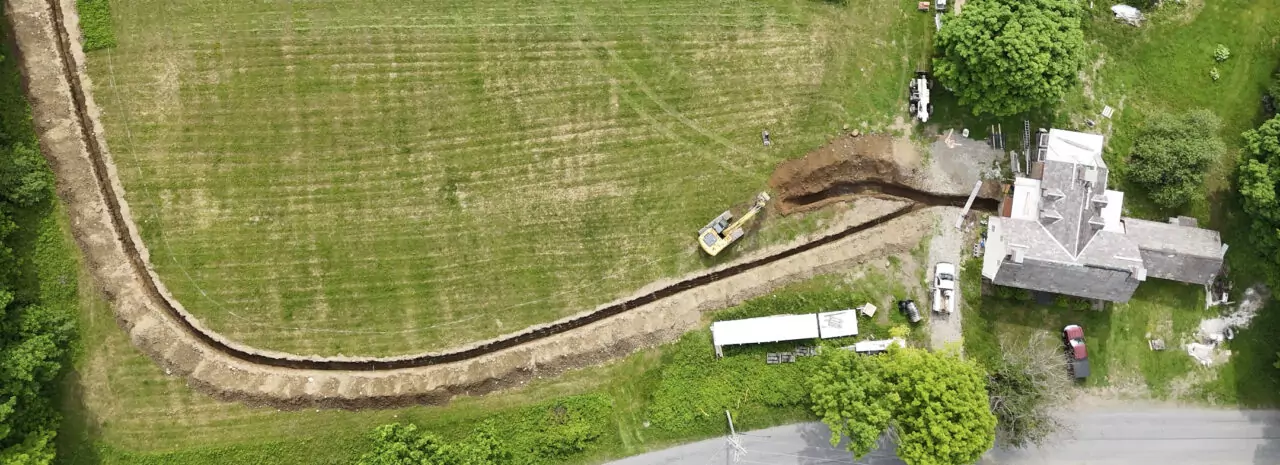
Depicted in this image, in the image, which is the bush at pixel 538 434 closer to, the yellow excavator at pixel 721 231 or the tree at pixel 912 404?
the yellow excavator at pixel 721 231

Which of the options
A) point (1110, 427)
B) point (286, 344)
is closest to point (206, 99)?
point (286, 344)

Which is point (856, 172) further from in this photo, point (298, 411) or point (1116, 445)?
point (298, 411)

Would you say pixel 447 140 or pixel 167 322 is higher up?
pixel 447 140

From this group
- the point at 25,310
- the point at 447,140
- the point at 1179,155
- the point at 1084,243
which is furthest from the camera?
the point at 447,140

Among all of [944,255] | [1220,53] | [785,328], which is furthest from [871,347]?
[1220,53]

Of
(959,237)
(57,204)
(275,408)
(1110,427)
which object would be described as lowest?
(1110,427)

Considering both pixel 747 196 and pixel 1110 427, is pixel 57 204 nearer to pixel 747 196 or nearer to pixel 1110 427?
pixel 747 196

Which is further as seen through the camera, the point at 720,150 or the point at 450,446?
the point at 720,150
